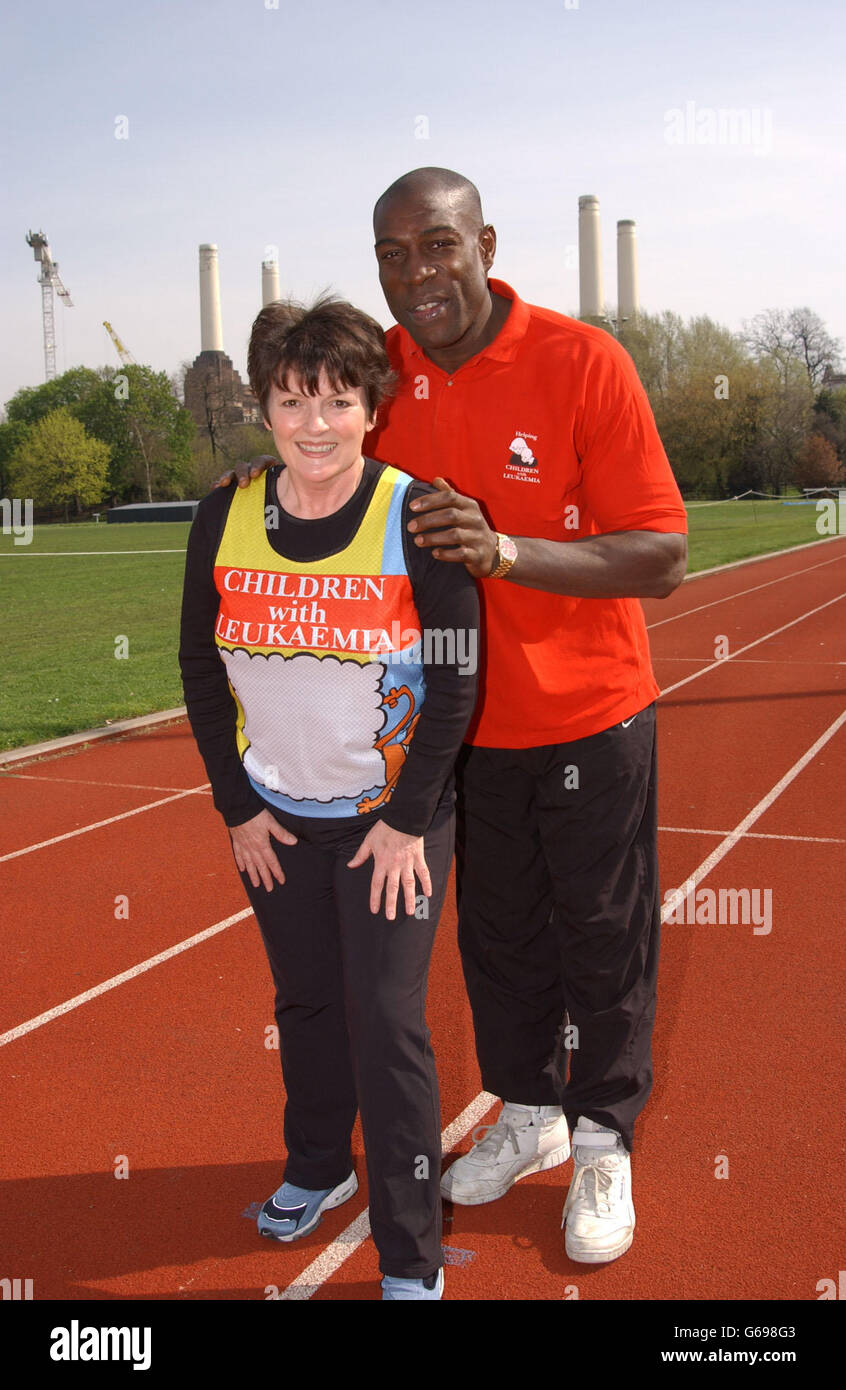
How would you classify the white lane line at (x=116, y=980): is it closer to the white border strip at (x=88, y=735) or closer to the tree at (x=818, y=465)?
the white border strip at (x=88, y=735)

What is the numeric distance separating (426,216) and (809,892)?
3891 mm

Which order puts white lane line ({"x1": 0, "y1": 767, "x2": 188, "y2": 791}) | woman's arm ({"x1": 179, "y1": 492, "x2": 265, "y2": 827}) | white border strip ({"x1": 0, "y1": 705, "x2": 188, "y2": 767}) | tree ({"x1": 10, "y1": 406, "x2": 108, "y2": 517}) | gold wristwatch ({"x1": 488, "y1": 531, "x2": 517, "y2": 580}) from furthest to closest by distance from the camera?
tree ({"x1": 10, "y1": 406, "x2": 108, "y2": 517}), white border strip ({"x1": 0, "y1": 705, "x2": 188, "y2": 767}), white lane line ({"x1": 0, "y1": 767, "x2": 188, "y2": 791}), woman's arm ({"x1": 179, "y1": 492, "x2": 265, "y2": 827}), gold wristwatch ({"x1": 488, "y1": 531, "x2": 517, "y2": 580})

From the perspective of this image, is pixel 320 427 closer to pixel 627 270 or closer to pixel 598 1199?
pixel 598 1199

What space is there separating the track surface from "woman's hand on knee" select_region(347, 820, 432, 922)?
1.00 metres

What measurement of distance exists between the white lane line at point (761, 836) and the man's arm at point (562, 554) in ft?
13.0

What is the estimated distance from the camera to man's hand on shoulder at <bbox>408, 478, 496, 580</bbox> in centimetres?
235

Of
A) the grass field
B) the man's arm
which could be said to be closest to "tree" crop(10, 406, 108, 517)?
the grass field

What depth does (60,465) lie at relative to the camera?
87312 mm

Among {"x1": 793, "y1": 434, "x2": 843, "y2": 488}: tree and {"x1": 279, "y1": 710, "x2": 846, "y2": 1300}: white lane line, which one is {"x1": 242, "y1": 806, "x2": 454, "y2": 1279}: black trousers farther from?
{"x1": 793, "y1": 434, "x2": 843, "y2": 488}: tree

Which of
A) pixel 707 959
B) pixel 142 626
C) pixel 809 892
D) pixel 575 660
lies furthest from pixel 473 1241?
pixel 142 626

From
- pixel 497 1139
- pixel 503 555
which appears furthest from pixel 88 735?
pixel 503 555

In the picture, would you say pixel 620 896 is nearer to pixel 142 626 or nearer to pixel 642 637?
pixel 642 637

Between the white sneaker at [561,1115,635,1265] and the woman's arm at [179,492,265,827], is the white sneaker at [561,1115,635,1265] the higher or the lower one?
the lower one

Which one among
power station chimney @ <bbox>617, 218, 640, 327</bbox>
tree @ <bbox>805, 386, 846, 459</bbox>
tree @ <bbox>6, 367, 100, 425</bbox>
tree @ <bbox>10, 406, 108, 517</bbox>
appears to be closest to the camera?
tree @ <bbox>805, 386, 846, 459</bbox>
